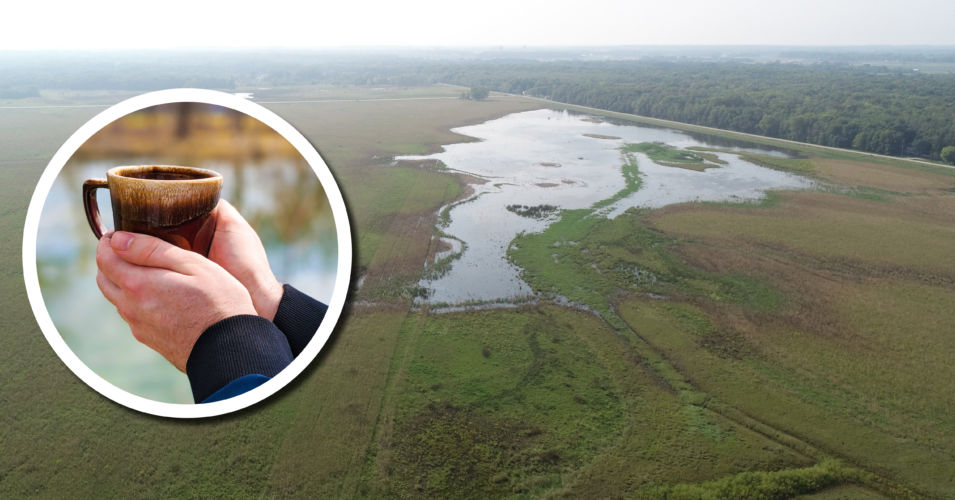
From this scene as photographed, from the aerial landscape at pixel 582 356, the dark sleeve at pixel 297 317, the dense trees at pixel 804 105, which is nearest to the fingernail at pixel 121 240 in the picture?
the dark sleeve at pixel 297 317

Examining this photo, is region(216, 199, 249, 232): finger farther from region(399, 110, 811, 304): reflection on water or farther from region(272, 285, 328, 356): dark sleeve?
region(399, 110, 811, 304): reflection on water

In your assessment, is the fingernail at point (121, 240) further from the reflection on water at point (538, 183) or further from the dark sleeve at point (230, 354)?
the reflection on water at point (538, 183)

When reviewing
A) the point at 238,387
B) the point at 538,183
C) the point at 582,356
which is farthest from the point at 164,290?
the point at 538,183

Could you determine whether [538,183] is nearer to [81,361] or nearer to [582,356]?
[582,356]

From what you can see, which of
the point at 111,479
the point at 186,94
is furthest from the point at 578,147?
the point at 186,94

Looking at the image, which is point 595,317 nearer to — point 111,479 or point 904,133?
point 111,479
